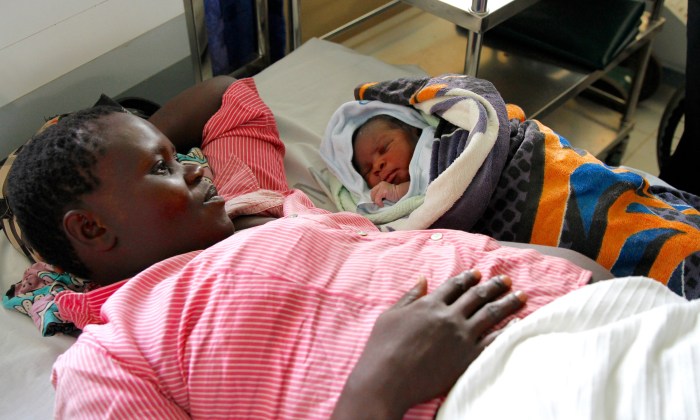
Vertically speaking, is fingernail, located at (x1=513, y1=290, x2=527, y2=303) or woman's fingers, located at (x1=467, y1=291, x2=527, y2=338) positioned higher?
fingernail, located at (x1=513, y1=290, x2=527, y2=303)

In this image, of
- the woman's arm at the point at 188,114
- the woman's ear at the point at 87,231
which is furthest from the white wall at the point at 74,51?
the woman's ear at the point at 87,231

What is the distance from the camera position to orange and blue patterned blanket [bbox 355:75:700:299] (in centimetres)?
112

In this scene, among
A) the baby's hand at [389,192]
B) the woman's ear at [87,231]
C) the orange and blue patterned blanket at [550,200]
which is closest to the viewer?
the woman's ear at [87,231]

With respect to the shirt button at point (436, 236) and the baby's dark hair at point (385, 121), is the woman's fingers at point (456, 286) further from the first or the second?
the baby's dark hair at point (385, 121)

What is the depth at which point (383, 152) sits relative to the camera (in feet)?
4.73

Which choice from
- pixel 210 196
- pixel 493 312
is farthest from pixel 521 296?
pixel 210 196

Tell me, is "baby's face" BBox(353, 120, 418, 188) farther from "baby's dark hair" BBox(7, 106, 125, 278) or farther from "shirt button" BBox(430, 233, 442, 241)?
"baby's dark hair" BBox(7, 106, 125, 278)

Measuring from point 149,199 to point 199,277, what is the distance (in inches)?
6.7

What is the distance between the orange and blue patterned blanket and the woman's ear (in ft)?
1.78

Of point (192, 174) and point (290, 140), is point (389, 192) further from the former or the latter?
point (192, 174)

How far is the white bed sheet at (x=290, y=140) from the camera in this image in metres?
1.03

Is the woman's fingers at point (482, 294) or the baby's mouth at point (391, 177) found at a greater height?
the woman's fingers at point (482, 294)

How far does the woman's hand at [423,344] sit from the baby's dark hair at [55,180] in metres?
0.49

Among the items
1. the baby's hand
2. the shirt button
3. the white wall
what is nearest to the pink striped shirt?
the shirt button
